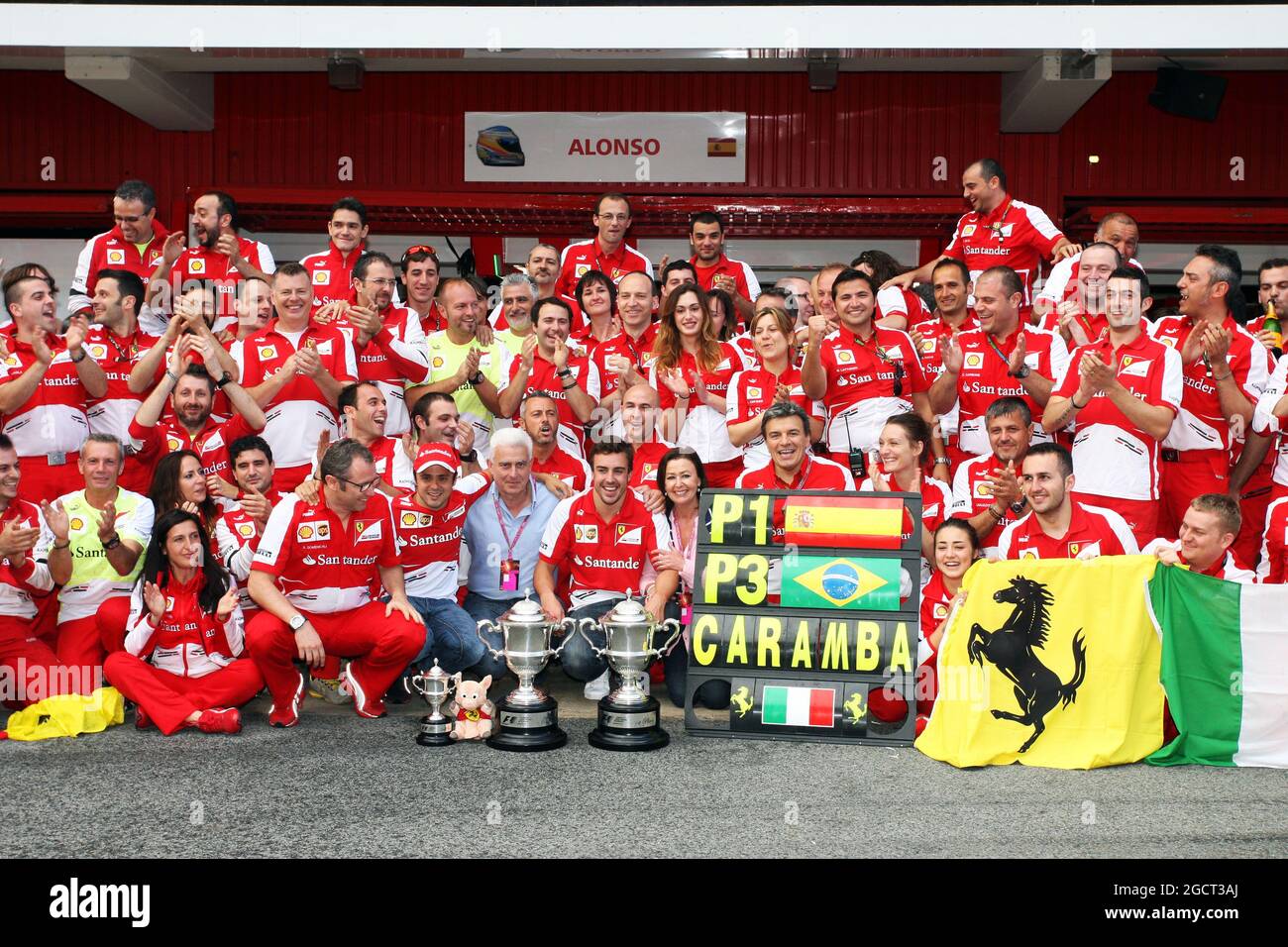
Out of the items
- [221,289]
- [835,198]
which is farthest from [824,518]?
[835,198]

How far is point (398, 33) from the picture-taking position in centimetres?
1082

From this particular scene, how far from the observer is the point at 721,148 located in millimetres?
13586

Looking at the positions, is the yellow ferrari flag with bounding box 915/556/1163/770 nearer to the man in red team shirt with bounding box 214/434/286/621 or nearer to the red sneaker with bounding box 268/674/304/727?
the red sneaker with bounding box 268/674/304/727

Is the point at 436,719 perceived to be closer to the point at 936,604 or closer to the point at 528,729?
the point at 528,729

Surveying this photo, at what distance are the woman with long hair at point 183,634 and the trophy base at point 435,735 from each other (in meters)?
1.06

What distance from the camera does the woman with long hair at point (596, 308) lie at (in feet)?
26.9

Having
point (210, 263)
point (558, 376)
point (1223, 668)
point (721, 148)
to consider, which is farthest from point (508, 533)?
point (721, 148)

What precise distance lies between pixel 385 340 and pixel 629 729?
3.35 meters

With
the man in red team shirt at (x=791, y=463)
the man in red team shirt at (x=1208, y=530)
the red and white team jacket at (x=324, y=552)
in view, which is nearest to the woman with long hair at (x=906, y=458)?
the man in red team shirt at (x=791, y=463)

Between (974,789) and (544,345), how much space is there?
13.5 ft

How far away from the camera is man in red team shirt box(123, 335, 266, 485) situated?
7230mm

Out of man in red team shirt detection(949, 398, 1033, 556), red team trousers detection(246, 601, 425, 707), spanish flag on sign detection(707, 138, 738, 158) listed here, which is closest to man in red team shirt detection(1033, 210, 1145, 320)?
man in red team shirt detection(949, 398, 1033, 556)

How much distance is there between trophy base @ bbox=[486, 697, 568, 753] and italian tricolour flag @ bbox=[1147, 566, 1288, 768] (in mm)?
2774
